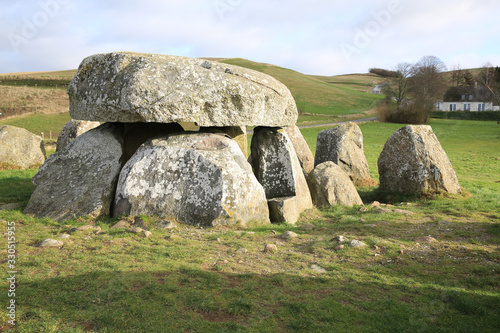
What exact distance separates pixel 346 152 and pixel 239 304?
993 cm

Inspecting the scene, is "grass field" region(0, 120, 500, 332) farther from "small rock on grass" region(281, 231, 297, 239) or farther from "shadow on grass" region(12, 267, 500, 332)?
"small rock on grass" region(281, 231, 297, 239)

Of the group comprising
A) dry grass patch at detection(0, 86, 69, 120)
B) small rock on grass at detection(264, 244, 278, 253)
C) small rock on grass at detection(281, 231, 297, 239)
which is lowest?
small rock on grass at detection(281, 231, 297, 239)

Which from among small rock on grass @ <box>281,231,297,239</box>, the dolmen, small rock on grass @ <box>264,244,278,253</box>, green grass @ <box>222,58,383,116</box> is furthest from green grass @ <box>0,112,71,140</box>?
green grass @ <box>222,58,383,116</box>

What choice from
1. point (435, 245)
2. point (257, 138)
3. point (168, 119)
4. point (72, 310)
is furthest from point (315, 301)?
point (257, 138)

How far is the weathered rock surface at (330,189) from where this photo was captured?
10.3 metres

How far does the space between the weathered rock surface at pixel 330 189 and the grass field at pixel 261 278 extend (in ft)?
5.20

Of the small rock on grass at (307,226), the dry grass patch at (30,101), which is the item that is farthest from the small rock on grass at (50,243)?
the dry grass patch at (30,101)

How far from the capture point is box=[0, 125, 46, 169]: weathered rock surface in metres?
15.6

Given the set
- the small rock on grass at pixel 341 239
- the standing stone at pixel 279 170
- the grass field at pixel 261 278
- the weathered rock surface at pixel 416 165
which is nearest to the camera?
the grass field at pixel 261 278

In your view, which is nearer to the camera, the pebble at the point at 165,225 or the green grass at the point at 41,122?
the pebble at the point at 165,225

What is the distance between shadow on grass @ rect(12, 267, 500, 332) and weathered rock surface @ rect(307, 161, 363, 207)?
4.92m

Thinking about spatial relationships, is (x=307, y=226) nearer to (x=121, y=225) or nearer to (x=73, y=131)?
(x=121, y=225)

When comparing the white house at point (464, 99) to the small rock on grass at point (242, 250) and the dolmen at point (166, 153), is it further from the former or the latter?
the small rock on grass at point (242, 250)

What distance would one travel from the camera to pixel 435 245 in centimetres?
693
